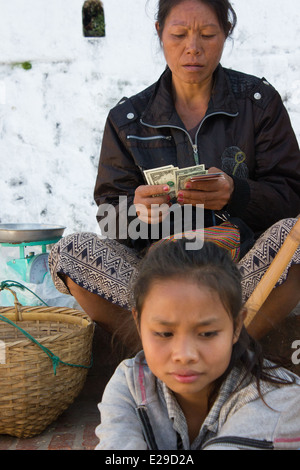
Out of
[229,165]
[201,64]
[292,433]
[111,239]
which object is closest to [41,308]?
[111,239]

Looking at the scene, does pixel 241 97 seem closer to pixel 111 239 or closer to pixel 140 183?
pixel 140 183

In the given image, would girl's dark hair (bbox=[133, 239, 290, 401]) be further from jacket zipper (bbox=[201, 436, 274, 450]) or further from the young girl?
jacket zipper (bbox=[201, 436, 274, 450])

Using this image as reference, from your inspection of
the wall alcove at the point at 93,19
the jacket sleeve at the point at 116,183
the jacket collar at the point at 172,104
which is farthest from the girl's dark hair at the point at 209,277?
the wall alcove at the point at 93,19

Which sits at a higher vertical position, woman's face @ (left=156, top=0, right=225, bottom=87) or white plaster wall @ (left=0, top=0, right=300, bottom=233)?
woman's face @ (left=156, top=0, right=225, bottom=87)

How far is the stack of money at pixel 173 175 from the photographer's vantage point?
8.13 ft

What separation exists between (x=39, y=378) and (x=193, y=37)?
155 cm

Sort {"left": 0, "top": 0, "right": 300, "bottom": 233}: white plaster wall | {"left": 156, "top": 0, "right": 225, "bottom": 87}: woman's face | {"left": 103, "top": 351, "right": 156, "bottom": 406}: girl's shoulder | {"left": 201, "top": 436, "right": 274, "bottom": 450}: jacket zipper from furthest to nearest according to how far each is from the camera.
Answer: {"left": 0, "top": 0, "right": 300, "bottom": 233}: white plaster wall, {"left": 156, "top": 0, "right": 225, "bottom": 87}: woman's face, {"left": 103, "top": 351, "right": 156, "bottom": 406}: girl's shoulder, {"left": 201, "top": 436, "right": 274, "bottom": 450}: jacket zipper

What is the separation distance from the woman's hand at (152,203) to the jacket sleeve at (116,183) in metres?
0.20

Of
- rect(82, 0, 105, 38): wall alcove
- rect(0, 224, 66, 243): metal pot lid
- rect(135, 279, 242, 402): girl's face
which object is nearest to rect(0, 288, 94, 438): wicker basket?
rect(135, 279, 242, 402): girl's face

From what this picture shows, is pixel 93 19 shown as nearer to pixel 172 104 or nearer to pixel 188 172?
pixel 172 104

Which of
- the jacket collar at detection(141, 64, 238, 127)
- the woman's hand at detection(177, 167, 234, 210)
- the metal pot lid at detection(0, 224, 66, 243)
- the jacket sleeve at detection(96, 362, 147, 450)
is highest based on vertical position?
the jacket collar at detection(141, 64, 238, 127)

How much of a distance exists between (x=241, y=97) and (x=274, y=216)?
0.59 meters

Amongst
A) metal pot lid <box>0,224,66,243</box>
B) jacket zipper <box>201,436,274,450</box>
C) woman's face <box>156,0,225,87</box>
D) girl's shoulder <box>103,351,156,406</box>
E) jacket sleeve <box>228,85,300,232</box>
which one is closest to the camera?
jacket zipper <box>201,436,274,450</box>

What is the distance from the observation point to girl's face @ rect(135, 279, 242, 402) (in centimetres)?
160
